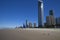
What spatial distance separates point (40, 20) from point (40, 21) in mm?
3212

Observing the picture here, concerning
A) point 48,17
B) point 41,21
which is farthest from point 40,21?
point 48,17

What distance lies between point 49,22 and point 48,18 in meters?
5.77

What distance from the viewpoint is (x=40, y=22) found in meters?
192

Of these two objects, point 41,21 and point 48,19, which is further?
point 41,21

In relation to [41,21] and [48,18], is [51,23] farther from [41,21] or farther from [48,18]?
[41,21]

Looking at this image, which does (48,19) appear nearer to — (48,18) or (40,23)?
(48,18)

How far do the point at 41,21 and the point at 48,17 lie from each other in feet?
140

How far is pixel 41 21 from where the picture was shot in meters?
195

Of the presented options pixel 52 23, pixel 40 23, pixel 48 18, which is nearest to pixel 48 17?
pixel 48 18

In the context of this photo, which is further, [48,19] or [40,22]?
[40,22]

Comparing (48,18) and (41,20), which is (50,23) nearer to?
(48,18)

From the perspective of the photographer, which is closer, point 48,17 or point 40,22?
point 48,17

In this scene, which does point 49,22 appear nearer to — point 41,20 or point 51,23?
point 51,23

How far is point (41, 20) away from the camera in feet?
651
